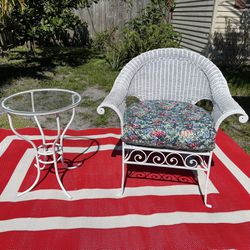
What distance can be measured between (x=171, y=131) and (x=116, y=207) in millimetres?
754

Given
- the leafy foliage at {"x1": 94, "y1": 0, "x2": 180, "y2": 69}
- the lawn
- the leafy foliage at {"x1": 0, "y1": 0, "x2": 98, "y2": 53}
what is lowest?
the lawn

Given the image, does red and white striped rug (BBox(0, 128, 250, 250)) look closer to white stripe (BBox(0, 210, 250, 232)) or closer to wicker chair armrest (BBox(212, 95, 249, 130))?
white stripe (BBox(0, 210, 250, 232))

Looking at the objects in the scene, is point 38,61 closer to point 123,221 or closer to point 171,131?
point 171,131

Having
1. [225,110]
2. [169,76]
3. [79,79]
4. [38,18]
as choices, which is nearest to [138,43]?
[79,79]

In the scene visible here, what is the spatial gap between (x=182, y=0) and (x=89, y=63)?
152 inches

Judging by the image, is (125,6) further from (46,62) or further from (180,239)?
(180,239)

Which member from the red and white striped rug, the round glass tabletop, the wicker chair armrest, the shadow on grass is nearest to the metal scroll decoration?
the red and white striped rug

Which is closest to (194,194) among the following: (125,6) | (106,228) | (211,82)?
(106,228)

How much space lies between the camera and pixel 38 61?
7.39 m

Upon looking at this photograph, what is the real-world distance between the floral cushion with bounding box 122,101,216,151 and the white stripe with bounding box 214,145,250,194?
649 mm

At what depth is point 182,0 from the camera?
29.1 feet

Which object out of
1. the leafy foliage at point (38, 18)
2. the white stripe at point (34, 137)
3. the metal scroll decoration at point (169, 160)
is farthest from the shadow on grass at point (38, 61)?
the metal scroll decoration at point (169, 160)

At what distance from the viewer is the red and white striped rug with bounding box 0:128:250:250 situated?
1.93 m

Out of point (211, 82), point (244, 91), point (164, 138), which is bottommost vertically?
point (244, 91)
